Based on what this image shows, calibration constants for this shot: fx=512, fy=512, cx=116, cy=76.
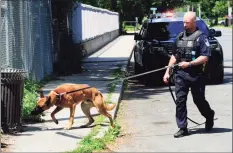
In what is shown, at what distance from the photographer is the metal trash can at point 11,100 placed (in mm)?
7430

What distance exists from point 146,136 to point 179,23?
7360 millimetres

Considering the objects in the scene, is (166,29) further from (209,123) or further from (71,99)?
(71,99)

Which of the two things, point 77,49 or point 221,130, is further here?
point 77,49

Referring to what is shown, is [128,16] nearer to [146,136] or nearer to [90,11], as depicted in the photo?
[90,11]

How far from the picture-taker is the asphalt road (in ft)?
22.9

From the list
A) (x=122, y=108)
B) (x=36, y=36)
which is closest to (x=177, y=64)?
(x=122, y=108)

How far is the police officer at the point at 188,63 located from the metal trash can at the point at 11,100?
7.26 ft

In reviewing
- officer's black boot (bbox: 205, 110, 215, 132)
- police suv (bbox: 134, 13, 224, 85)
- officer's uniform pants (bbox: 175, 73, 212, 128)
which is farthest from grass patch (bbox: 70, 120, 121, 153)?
police suv (bbox: 134, 13, 224, 85)

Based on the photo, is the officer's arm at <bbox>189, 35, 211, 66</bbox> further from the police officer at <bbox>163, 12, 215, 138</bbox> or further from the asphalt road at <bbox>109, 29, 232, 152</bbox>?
the asphalt road at <bbox>109, 29, 232, 152</bbox>

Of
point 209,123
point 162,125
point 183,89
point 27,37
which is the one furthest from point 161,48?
point 183,89

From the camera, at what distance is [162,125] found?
855 centimetres

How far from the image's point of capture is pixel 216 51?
44.1 ft

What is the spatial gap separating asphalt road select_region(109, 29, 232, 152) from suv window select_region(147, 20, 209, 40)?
1.85m

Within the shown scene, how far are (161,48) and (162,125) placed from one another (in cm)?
516
